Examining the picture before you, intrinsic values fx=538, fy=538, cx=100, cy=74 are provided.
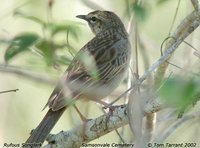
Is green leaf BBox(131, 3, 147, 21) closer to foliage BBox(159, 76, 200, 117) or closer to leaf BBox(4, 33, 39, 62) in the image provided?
foliage BBox(159, 76, 200, 117)

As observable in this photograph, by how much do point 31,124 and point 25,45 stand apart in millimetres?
4463

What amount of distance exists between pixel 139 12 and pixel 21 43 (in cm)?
68

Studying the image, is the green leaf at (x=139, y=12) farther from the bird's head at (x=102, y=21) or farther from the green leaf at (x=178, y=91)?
the bird's head at (x=102, y=21)

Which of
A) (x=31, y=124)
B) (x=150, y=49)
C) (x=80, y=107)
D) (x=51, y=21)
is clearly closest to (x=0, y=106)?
(x=31, y=124)

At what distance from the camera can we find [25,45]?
2896 millimetres

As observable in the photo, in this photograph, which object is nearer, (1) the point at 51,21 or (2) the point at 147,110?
(1) the point at 51,21

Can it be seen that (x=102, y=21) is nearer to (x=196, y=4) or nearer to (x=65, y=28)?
(x=196, y=4)

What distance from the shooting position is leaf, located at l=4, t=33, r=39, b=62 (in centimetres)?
288

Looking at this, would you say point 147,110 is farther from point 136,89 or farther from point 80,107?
point 80,107

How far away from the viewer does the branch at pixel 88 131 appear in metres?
4.41

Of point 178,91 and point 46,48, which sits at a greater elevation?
point 46,48

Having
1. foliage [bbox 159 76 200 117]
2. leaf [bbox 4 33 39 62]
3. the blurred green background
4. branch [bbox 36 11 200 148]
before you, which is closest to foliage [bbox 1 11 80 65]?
leaf [bbox 4 33 39 62]

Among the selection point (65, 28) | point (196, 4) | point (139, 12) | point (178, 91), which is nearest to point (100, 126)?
point (196, 4)

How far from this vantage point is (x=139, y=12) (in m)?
2.73
